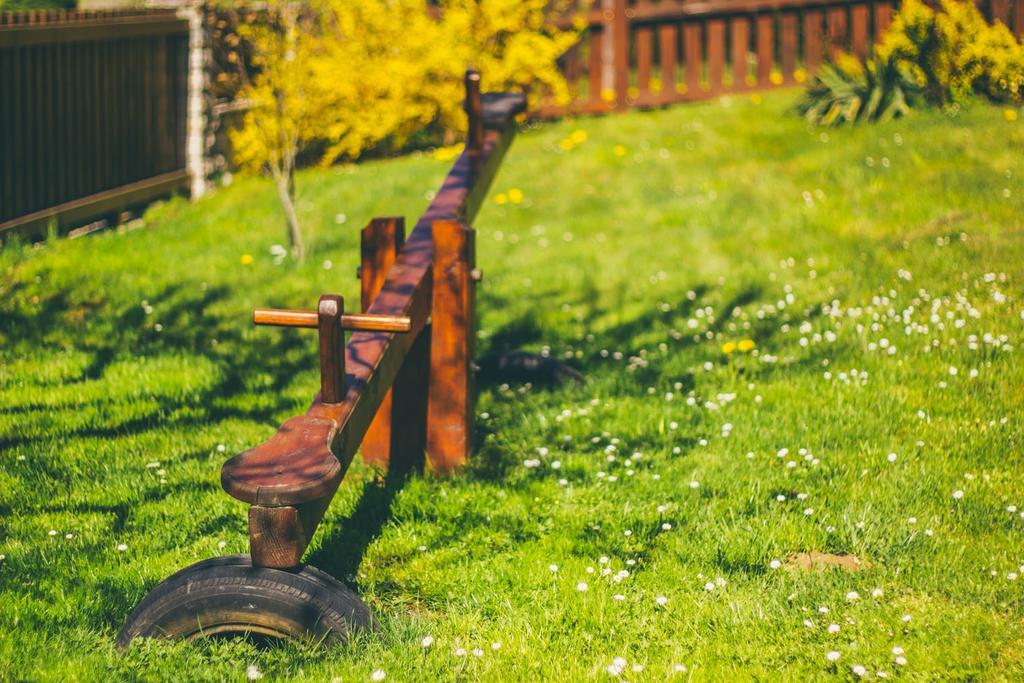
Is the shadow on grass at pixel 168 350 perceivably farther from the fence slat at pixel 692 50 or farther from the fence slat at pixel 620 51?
the fence slat at pixel 692 50

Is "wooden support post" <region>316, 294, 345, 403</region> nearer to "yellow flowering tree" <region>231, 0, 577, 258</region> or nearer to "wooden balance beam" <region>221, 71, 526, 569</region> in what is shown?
"wooden balance beam" <region>221, 71, 526, 569</region>

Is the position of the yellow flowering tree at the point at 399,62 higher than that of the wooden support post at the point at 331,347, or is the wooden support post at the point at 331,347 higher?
the yellow flowering tree at the point at 399,62

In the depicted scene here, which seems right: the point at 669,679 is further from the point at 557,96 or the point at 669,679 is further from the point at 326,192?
the point at 557,96

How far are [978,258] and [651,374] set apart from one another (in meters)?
2.49

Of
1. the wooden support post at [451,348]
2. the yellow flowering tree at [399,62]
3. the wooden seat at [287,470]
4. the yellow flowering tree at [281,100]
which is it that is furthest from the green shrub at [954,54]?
the yellow flowering tree at [399,62]

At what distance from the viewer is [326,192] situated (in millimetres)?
10203

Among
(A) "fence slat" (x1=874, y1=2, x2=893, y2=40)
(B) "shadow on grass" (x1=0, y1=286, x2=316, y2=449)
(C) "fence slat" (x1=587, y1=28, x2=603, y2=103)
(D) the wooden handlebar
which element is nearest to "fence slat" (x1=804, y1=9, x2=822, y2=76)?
(A) "fence slat" (x1=874, y1=2, x2=893, y2=40)

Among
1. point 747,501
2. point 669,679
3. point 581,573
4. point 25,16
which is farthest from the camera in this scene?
point 25,16

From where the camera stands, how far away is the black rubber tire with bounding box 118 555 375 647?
126 inches

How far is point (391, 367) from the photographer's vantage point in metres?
4.02

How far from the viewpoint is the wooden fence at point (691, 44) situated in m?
12.5

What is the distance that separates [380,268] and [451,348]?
0.50 meters

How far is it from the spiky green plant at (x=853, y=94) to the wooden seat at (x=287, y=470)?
6.90 metres

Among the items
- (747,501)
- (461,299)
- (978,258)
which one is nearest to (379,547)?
(461,299)
